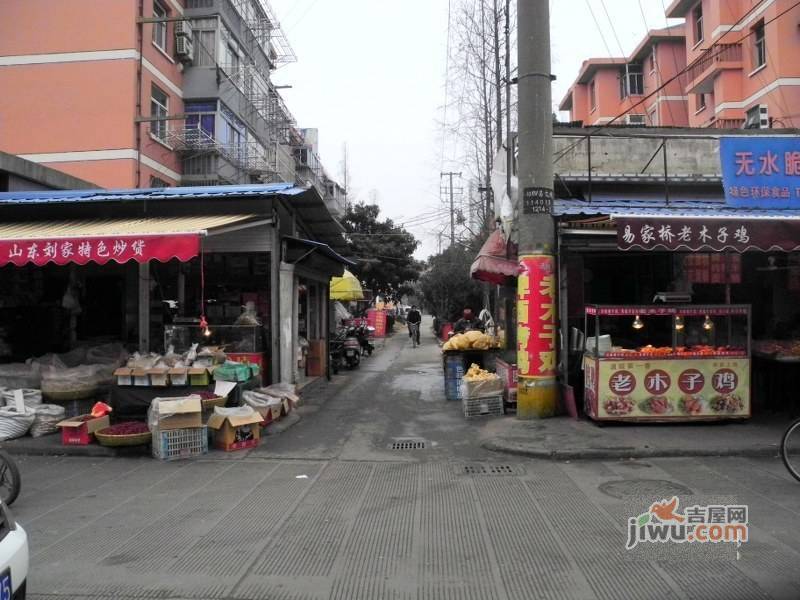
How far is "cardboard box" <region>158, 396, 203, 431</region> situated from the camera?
7539 mm

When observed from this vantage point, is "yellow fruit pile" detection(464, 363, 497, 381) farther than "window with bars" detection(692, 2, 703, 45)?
No

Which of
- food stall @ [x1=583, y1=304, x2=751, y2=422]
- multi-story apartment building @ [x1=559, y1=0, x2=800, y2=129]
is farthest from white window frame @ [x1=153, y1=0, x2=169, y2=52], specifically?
food stall @ [x1=583, y1=304, x2=751, y2=422]

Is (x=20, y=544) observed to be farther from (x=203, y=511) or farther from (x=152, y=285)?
(x=152, y=285)

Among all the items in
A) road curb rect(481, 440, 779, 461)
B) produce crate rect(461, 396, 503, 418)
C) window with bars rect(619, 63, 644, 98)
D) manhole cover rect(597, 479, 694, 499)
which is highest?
window with bars rect(619, 63, 644, 98)

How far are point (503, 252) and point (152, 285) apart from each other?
21.4ft

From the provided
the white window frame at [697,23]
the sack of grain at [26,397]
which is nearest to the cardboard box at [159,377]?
the sack of grain at [26,397]

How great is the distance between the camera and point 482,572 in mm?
4129

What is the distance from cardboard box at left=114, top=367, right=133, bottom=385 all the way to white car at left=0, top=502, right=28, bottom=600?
18.8 feet

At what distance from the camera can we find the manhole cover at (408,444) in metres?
8.12

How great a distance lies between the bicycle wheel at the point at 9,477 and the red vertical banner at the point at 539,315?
673cm

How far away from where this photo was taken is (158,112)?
77.1 feet

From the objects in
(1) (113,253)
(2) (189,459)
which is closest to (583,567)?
(2) (189,459)

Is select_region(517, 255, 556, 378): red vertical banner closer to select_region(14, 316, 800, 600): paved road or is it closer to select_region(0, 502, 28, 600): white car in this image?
select_region(14, 316, 800, 600): paved road

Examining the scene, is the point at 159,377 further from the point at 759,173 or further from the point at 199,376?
the point at 759,173
